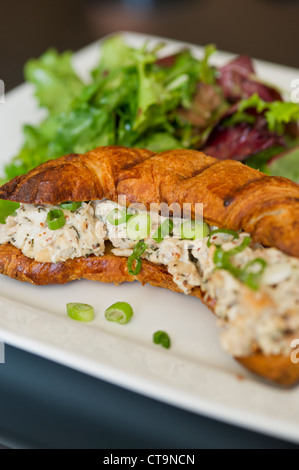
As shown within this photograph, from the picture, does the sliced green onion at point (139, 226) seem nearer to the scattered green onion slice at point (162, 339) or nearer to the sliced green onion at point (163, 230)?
the sliced green onion at point (163, 230)

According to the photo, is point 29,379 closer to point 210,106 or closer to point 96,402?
point 96,402

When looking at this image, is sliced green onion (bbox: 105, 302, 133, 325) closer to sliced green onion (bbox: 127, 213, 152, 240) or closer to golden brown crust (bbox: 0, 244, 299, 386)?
golden brown crust (bbox: 0, 244, 299, 386)

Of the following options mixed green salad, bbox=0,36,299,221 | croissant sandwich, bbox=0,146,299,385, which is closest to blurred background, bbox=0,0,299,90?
mixed green salad, bbox=0,36,299,221

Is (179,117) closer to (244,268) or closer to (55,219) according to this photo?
(55,219)

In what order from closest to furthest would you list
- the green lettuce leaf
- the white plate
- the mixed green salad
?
the white plate → the mixed green salad → the green lettuce leaf

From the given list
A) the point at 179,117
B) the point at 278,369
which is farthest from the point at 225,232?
the point at 179,117
